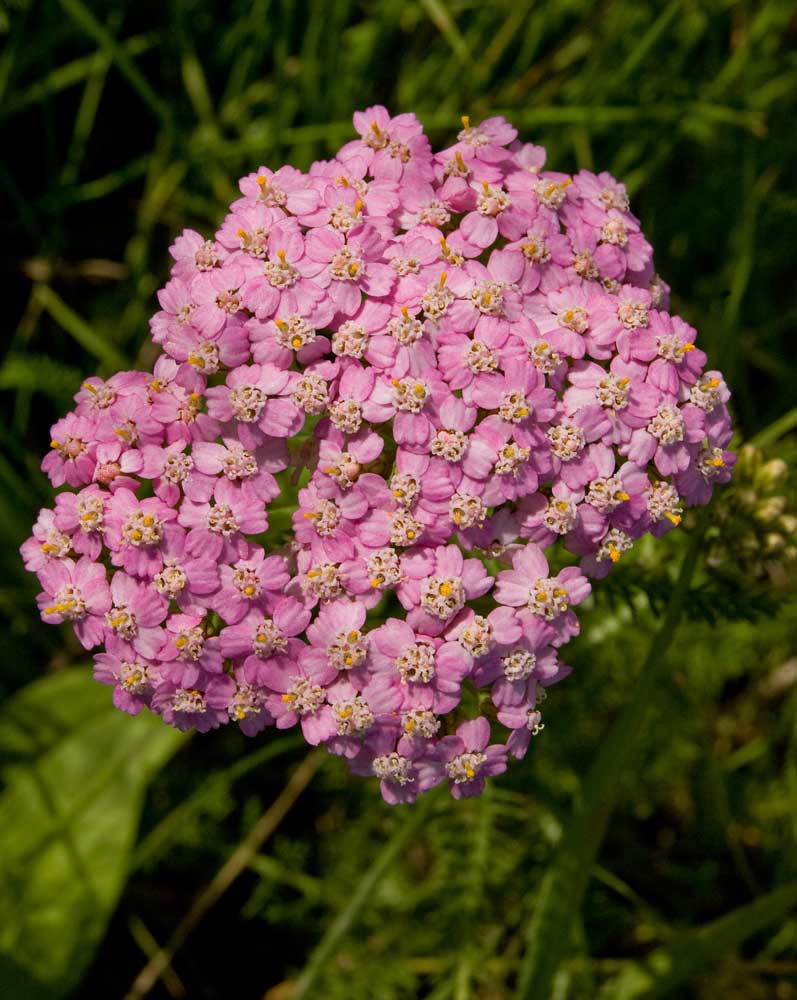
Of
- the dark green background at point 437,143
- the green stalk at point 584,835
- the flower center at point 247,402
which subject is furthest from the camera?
the dark green background at point 437,143

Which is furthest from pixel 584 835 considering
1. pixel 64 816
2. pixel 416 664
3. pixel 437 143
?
pixel 437 143

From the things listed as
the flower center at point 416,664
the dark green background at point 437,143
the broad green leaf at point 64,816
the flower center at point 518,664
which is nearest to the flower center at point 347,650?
the flower center at point 416,664

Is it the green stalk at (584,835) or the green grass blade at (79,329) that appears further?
the green grass blade at (79,329)

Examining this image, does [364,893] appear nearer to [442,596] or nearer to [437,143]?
[442,596]

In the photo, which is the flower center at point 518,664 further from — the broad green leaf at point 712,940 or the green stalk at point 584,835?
the broad green leaf at point 712,940

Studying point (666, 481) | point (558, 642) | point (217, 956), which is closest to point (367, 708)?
point (558, 642)

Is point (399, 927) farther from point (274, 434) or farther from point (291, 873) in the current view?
point (274, 434)

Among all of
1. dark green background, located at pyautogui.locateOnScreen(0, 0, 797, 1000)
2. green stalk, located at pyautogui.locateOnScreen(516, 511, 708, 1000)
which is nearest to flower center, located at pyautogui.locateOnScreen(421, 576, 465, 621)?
green stalk, located at pyautogui.locateOnScreen(516, 511, 708, 1000)
